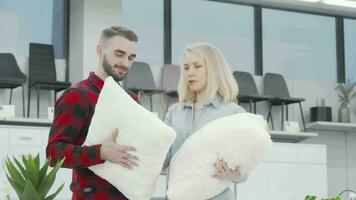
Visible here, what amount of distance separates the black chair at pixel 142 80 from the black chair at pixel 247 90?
1.12 meters

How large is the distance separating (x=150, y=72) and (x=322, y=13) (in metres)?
3.08

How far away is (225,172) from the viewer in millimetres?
1886

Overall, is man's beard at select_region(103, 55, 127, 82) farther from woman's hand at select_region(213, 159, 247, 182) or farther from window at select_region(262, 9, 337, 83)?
window at select_region(262, 9, 337, 83)

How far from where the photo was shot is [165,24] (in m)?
7.81

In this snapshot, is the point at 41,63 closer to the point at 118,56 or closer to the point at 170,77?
the point at 170,77

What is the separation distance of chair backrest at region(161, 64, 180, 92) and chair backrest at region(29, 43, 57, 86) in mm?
1376

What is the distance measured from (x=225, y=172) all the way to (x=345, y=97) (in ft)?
22.5

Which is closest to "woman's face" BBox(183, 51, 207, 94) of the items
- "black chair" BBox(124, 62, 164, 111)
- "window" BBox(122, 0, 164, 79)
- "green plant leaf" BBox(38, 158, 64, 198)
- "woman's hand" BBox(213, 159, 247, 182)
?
"woman's hand" BBox(213, 159, 247, 182)

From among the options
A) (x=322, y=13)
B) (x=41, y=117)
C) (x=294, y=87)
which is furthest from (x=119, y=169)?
(x=322, y=13)

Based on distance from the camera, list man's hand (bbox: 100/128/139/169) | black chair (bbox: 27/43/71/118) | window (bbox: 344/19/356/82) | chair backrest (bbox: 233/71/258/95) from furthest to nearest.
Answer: window (bbox: 344/19/356/82) < chair backrest (bbox: 233/71/258/95) < black chair (bbox: 27/43/71/118) < man's hand (bbox: 100/128/139/169)

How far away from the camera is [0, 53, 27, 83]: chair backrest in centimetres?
651

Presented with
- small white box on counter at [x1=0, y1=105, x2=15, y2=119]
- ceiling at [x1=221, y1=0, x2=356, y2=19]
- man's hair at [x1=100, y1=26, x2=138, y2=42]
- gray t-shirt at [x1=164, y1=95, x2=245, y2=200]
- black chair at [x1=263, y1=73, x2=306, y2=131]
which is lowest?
gray t-shirt at [x1=164, y1=95, x2=245, y2=200]

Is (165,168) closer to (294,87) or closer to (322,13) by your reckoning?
(294,87)

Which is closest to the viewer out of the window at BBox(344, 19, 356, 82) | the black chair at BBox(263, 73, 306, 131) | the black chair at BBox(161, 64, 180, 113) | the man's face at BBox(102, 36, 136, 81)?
the man's face at BBox(102, 36, 136, 81)
